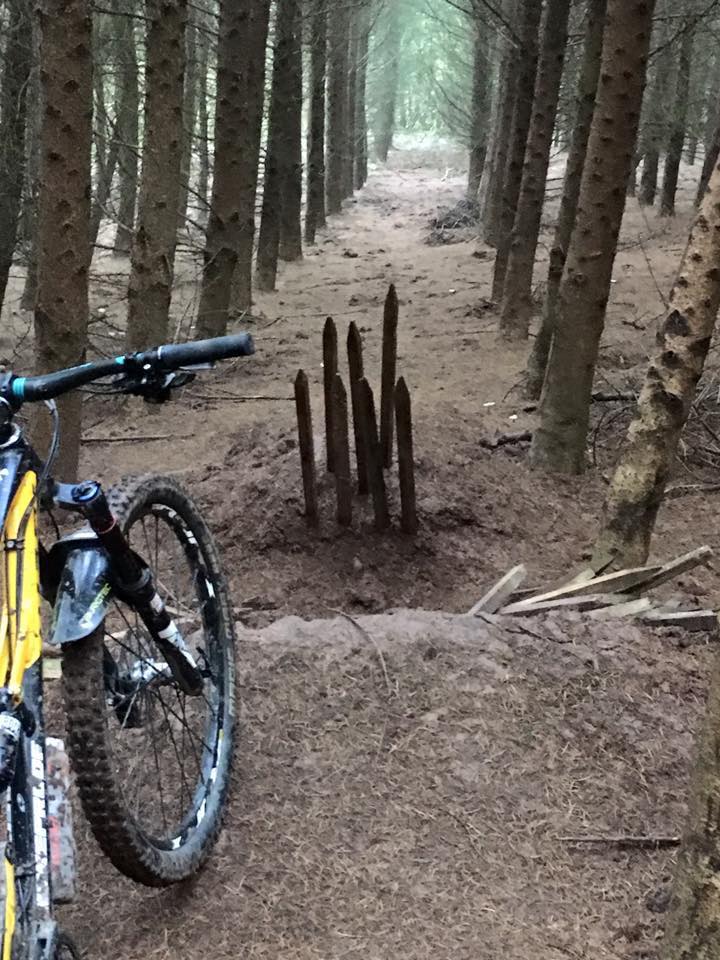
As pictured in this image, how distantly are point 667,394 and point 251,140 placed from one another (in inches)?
407

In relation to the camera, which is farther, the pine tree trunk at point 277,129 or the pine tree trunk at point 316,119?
the pine tree trunk at point 316,119

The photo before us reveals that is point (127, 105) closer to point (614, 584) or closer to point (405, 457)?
point (405, 457)

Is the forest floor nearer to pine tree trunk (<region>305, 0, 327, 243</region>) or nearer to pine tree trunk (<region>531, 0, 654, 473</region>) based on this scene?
pine tree trunk (<region>531, 0, 654, 473</region>)

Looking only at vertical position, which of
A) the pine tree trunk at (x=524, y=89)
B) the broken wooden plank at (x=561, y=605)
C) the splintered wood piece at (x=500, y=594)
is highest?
the pine tree trunk at (x=524, y=89)

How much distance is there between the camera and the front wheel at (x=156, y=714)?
6.62ft

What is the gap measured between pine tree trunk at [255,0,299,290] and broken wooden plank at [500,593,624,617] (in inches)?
454

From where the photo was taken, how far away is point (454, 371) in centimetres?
948

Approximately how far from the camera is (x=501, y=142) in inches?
653

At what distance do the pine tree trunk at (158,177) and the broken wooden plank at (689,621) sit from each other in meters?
6.00

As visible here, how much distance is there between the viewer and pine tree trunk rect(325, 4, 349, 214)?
2073 cm

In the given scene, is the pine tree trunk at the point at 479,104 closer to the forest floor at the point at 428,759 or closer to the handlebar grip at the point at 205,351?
the forest floor at the point at 428,759

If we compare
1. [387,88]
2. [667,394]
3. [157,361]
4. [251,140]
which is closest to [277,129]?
[251,140]

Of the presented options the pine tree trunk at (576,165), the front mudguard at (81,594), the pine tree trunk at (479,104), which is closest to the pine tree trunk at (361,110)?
the pine tree trunk at (479,104)

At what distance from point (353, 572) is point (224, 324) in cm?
609
